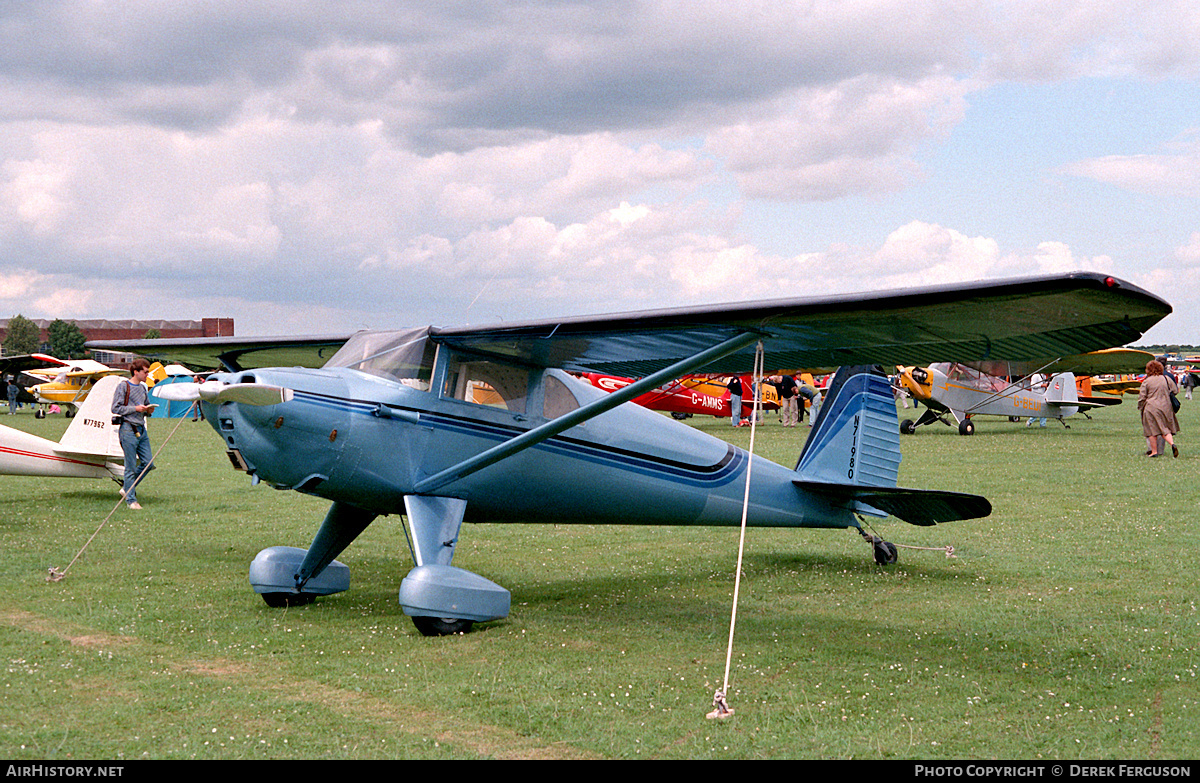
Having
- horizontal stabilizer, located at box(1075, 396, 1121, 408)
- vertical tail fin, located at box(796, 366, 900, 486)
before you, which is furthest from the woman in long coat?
vertical tail fin, located at box(796, 366, 900, 486)

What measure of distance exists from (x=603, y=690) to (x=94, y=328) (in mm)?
169352

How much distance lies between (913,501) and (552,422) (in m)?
3.37

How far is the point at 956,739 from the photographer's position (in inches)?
178

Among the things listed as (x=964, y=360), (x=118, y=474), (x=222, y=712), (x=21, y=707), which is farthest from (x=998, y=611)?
(x=118, y=474)

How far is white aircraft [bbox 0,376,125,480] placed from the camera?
521 inches

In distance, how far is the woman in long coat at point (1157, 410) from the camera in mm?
20938

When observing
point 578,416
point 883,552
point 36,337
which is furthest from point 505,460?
point 36,337

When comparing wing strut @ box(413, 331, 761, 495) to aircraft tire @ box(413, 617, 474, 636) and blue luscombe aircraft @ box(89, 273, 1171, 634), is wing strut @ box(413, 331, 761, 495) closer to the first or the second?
blue luscombe aircraft @ box(89, 273, 1171, 634)

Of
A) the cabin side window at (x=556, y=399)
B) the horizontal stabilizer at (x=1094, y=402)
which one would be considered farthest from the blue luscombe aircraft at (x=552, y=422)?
the horizontal stabilizer at (x=1094, y=402)

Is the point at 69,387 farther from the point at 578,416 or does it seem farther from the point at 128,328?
the point at 128,328

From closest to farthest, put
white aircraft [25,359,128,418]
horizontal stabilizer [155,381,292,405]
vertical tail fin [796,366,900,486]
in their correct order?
horizontal stabilizer [155,381,292,405] < vertical tail fin [796,366,900,486] < white aircraft [25,359,128,418]

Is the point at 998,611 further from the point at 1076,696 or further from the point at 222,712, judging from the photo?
the point at 222,712

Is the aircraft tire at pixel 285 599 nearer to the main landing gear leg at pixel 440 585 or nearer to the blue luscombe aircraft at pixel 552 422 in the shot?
the blue luscombe aircraft at pixel 552 422

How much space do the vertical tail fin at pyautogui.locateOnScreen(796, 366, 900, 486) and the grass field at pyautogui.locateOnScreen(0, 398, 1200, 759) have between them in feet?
2.92
